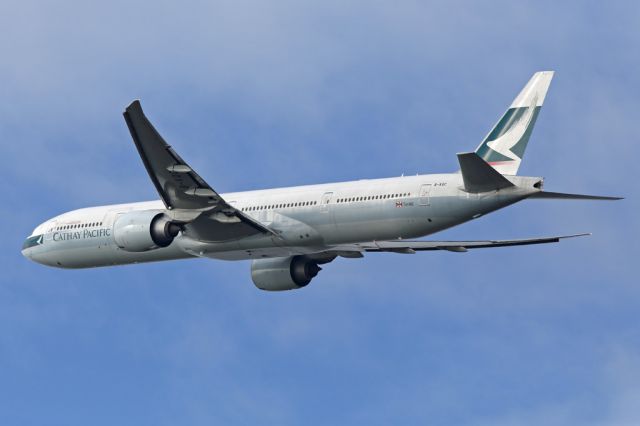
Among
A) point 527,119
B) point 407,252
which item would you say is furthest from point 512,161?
point 407,252

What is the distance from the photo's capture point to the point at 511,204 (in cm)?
4938

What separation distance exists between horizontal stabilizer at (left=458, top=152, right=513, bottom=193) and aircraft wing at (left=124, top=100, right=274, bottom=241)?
8.43m

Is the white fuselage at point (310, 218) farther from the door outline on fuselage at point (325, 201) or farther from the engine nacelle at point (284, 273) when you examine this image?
the engine nacelle at point (284, 273)

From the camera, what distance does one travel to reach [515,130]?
51.9m

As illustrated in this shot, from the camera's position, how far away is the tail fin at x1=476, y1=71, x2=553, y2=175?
51.6 m

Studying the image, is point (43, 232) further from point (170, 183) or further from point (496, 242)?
point (496, 242)

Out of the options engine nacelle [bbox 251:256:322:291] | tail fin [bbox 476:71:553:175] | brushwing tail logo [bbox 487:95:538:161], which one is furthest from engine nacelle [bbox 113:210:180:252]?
brushwing tail logo [bbox 487:95:538:161]

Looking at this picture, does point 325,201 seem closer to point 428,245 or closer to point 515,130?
point 428,245

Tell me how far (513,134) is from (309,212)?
25.8 feet

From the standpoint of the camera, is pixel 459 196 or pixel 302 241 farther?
pixel 302 241

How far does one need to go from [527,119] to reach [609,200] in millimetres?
5448

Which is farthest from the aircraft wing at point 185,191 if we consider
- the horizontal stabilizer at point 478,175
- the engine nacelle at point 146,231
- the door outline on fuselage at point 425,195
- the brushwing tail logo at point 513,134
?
the brushwing tail logo at point 513,134

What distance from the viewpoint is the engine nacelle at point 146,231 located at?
52.8 meters

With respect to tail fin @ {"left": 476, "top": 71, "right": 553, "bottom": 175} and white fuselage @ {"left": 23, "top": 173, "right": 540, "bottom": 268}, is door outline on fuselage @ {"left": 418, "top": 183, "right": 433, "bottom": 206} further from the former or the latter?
tail fin @ {"left": 476, "top": 71, "right": 553, "bottom": 175}
